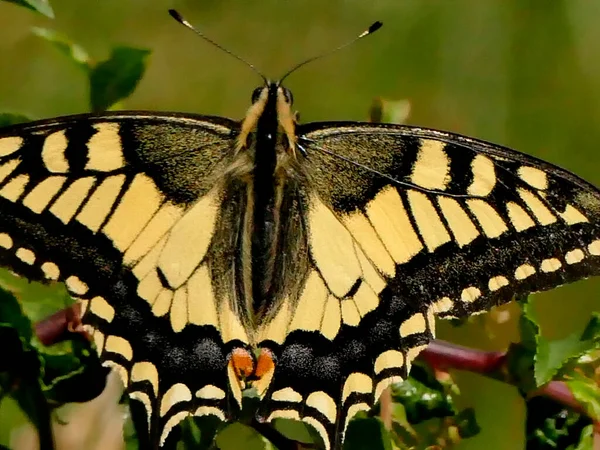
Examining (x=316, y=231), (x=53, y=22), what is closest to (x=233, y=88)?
(x=53, y=22)

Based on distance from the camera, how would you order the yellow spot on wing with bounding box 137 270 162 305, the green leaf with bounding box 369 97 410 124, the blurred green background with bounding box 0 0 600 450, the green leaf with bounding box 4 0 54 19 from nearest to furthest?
the green leaf with bounding box 4 0 54 19 < the yellow spot on wing with bounding box 137 270 162 305 < the green leaf with bounding box 369 97 410 124 < the blurred green background with bounding box 0 0 600 450

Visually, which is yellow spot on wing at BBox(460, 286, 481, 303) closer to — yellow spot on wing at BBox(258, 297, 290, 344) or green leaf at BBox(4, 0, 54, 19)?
yellow spot on wing at BBox(258, 297, 290, 344)

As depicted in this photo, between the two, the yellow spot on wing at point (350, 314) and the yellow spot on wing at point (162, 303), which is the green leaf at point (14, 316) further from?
the yellow spot on wing at point (350, 314)

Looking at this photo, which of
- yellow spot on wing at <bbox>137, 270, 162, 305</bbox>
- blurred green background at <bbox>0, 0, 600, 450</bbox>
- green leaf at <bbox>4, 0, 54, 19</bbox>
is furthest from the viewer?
blurred green background at <bbox>0, 0, 600, 450</bbox>

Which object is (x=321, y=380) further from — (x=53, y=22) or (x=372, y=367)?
(x=53, y=22)

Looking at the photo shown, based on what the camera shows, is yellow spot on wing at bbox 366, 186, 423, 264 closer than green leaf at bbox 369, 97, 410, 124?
Yes

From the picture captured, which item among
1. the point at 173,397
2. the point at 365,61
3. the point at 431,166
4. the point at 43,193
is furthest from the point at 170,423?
the point at 365,61

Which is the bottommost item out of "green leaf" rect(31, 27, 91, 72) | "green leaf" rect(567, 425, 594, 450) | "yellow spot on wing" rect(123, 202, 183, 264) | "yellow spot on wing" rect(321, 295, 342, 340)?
"green leaf" rect(567, 425, 594, 450)

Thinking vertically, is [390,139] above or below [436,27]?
below

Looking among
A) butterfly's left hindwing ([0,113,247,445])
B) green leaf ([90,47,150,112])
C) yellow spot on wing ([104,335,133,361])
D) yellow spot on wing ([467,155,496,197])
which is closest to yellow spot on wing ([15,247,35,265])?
butterfly's left hindwing ([0,113,247,445])

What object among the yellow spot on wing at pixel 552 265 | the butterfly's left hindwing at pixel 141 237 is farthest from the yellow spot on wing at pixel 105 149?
the yellow spot on wing at pixel 552 265
